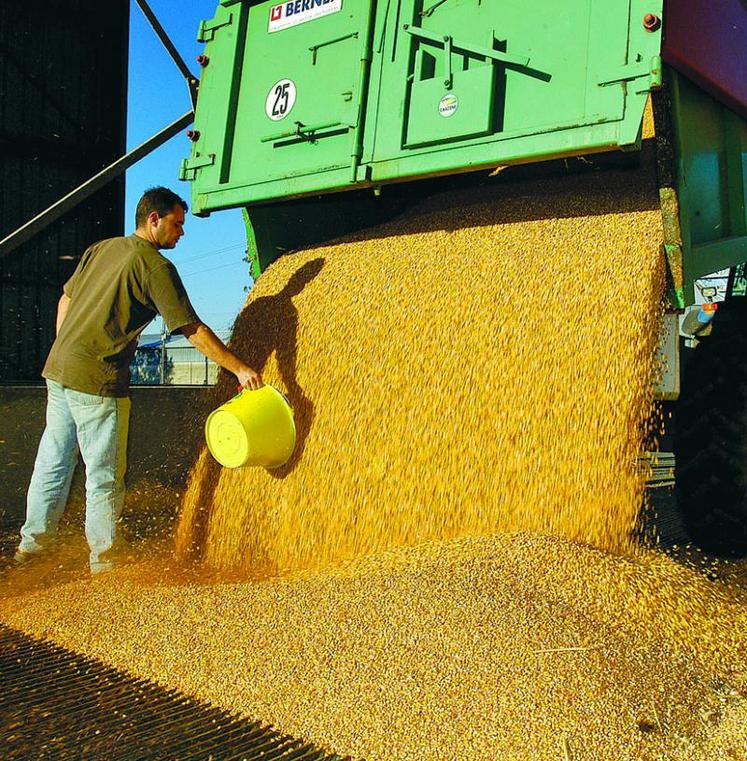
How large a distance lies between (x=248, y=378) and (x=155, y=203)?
91 cm

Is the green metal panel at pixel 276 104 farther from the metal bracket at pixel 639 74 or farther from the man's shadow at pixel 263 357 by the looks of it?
the metal bracket at pixel 639 74

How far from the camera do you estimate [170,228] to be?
3.67 meters

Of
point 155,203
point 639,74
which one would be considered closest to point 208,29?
point 155,203

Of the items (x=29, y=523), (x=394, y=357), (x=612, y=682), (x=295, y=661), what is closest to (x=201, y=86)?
(x=394, y=357)

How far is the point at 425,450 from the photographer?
318 centimetres

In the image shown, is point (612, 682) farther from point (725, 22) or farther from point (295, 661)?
point (725, 22)

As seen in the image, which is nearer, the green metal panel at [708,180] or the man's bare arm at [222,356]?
the green metal panel at [708,180]

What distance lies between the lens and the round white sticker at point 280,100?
12.6ft

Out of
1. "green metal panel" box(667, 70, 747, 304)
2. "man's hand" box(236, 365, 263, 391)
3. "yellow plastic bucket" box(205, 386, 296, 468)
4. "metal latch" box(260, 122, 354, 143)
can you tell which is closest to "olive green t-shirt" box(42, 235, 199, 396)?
"man's hand" box(236, 365, 263, 391)

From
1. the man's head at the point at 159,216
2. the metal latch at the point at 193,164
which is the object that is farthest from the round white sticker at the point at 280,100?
the man's head at the point at 159,216

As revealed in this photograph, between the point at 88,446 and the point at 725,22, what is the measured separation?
10.3 feet

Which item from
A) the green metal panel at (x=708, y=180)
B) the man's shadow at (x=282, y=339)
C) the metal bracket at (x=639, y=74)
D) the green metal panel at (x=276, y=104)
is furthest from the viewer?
the green metal panel at (x=276, y=104)

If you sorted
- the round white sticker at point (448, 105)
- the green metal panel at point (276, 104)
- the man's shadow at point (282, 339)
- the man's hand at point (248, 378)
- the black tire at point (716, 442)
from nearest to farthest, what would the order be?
the round white sticker at point (448, 105) → the man's hand at point (248, 378) → the man's shadow at point (282, 339) → the green metal panel at point (276, 104) → the black tire at point (716, 442)

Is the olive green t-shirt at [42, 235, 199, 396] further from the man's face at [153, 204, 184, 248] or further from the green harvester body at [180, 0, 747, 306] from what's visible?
the green harvester body at [180, 0, 747, 306]
